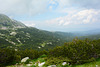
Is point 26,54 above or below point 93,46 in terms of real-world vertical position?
below

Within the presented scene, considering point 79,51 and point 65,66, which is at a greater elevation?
point 79,51

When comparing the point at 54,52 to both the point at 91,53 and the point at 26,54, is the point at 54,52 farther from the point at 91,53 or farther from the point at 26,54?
the point at 26,54

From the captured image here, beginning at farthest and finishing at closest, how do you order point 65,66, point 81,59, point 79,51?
1. point 79,51
2. point 81,59
3. point 65,66

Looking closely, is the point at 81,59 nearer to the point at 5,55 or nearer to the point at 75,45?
the point at 75,45

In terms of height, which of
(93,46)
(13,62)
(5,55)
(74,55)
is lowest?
(13,62)

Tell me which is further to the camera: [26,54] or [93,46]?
[26,54]

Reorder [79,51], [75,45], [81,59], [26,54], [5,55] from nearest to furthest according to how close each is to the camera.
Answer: [81,59] → [79,51] → [75,45] → [5,55] → [26,54]

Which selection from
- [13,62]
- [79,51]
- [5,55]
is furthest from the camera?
[13,62]

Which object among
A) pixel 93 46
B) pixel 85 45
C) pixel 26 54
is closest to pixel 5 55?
pixel 26 54

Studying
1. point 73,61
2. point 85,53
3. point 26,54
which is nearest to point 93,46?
point 85,53
